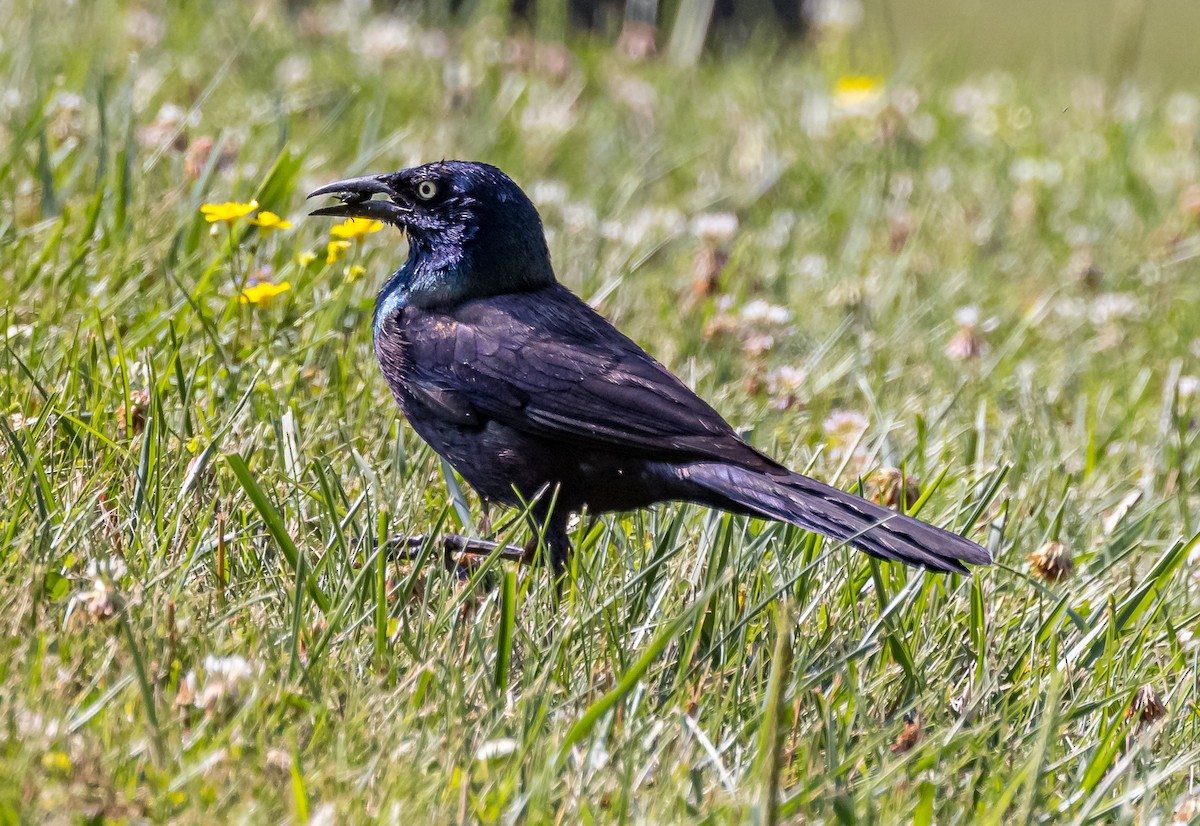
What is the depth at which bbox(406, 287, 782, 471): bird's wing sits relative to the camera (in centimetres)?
331

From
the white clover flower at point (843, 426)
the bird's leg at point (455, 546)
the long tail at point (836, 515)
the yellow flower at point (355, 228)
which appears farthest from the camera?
the white clover flower at point (843, 426)

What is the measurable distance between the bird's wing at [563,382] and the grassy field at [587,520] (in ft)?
0.67

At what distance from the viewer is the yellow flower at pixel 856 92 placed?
7094 mm

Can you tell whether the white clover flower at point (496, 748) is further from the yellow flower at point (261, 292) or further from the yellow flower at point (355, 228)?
the yellow flower at point (355, 228)

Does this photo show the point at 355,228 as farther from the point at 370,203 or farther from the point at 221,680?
the point at 221,680

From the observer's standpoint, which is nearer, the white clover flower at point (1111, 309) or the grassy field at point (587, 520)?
the grassy field at point (587, 520)

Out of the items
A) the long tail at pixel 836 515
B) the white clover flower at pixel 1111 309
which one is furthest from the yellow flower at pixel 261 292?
the white clover flower at pixel 1111 309

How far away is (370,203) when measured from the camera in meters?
3.86

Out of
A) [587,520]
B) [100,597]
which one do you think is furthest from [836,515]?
[100,597]

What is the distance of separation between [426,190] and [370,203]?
0.59ft

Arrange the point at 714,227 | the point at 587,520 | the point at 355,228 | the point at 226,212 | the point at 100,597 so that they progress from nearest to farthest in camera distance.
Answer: the point at 100,597 → the point at 587,520 → the point at 226,212 → the point at 355,228 → the point at 714,227

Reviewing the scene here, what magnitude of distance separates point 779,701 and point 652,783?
1.70ft

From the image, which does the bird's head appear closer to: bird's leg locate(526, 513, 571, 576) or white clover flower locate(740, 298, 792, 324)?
bird's leg locate(526, 513, 571, 576)

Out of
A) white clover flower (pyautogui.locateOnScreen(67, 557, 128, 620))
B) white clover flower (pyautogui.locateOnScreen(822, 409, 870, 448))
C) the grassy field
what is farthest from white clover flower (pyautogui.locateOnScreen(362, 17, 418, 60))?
white clover flower (pyautogui.locateOnScreen(67, 557, 128, 620))
